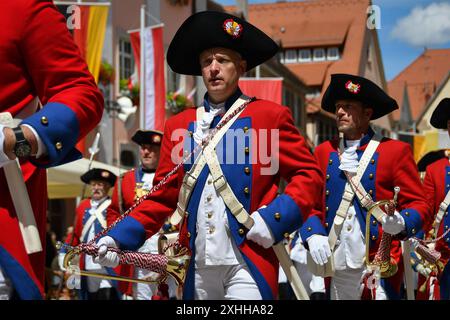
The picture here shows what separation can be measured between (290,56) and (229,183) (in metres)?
44.5

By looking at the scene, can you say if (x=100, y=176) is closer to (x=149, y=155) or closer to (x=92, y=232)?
(x=92, y=232)

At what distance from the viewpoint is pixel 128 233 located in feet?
14.2

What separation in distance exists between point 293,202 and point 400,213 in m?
1.89

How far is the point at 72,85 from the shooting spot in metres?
3.20

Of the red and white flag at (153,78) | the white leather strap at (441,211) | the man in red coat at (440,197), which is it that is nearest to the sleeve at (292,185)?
the man in red coat at (440,197)

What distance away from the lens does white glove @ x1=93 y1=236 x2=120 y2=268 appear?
4.14 meters

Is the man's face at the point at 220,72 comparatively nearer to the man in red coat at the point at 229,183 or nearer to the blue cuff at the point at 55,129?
the man in red coat at the point at 229,183

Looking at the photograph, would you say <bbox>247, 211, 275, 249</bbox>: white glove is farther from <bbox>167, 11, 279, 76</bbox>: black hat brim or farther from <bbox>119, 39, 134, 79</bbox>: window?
<bbox>119, 39, 134, 79</bbox>: window

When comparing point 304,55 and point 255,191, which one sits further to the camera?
point 304,55

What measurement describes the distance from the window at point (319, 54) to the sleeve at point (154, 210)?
147 ft

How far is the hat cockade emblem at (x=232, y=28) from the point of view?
460 centimetres

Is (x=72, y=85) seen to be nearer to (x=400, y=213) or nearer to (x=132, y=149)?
(x=400, y=213)

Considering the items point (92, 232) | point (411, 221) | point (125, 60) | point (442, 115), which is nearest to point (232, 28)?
point (411, 221)

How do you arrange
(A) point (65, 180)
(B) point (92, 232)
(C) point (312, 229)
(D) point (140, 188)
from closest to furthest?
1. (C) point (312, 229)
2. (D) point (140, 188)
3. (B) point (92, 232)
4. (A) point (65, 180)
